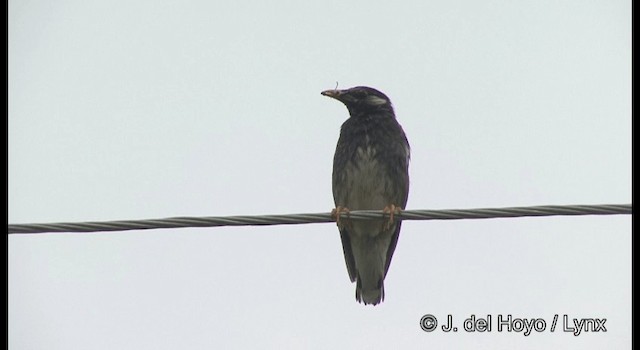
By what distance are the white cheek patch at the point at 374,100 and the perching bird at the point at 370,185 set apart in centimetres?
4

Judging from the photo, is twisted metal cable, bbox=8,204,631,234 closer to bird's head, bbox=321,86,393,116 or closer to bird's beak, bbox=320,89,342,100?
bird's head, bbox=321,86,393,116

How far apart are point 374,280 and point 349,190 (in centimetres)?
79

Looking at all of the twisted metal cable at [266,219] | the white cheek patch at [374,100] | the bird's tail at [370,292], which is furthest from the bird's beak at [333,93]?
the twisted metal cable at [266,219]

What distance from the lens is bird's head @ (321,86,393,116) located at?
7.60 m

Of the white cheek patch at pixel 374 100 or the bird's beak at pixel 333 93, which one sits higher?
the bird's beak at pixel 333 93

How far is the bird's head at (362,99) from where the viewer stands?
7.60m

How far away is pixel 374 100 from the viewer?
7.64 m

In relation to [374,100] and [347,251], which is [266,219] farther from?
[374,100]

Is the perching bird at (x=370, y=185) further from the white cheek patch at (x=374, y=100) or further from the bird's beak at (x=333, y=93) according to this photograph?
the bird's beak at (x=333, y=93)

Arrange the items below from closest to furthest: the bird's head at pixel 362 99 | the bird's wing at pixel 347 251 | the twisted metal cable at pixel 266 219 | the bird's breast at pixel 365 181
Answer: the twisted metal cable at pixel 266 219, the bird's breast at pixel 365 181, the bird's wing at pixel 347 251, the bird's head at pixel 362 99

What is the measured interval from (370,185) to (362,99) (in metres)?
0.95

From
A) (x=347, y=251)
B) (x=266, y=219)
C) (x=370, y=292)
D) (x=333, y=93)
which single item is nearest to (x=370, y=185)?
(x=347, y=251)
